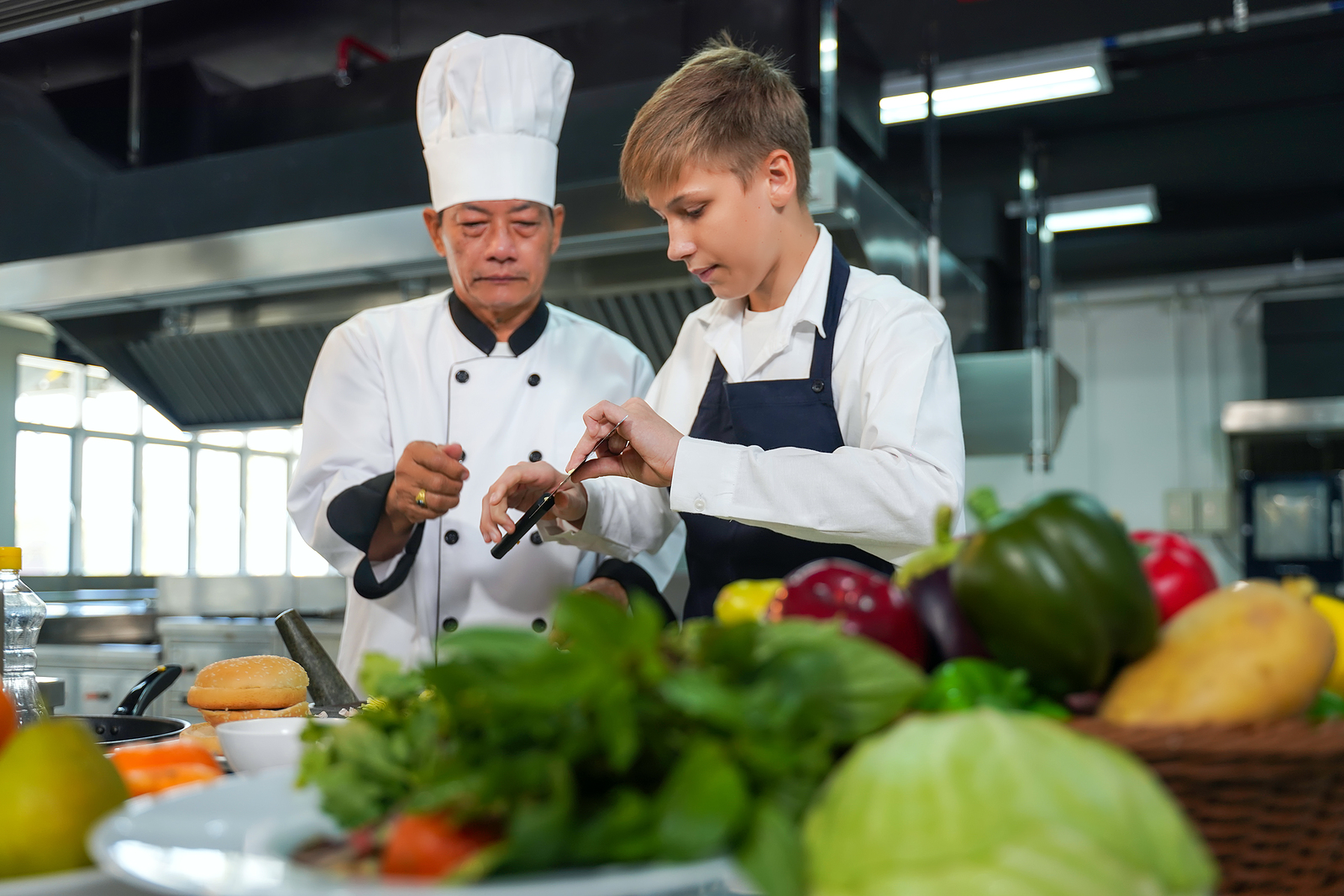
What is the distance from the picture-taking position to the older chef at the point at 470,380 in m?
1.87

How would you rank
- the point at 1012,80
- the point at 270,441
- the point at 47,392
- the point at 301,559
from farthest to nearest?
the point at 301,559, the point at 270,441, the point at 47,392, the point at 1012,80

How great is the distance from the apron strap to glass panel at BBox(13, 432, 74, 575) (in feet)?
29.4

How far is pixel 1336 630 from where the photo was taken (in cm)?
69

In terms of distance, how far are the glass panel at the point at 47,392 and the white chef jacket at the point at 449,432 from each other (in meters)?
8.28

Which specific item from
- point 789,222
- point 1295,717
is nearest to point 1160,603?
point 1295,717

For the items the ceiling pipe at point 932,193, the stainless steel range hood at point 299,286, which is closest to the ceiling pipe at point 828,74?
the stainless steel range hood at point 299,286

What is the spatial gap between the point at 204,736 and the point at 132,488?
33.1ft

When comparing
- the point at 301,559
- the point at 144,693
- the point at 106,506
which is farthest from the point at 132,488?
the point at 144,693

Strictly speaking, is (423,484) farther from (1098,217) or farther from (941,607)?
(1098,217)

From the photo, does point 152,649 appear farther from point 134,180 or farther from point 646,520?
point 646,520

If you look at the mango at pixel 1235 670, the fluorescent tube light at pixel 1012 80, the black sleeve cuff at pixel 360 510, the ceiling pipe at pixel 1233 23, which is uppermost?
the ceiling pipe at pixel 1233 23

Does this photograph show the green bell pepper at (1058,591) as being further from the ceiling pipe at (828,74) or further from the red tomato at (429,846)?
the ceiling pipe at (828,74)

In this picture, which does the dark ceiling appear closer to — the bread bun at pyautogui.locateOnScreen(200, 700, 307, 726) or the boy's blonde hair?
the boy's blonde hair

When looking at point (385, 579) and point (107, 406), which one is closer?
point (385, 579)
